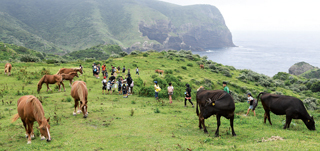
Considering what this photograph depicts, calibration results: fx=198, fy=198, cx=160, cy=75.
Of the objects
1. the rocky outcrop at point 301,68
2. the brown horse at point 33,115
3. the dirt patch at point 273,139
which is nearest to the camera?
the brown horse at point 33,115

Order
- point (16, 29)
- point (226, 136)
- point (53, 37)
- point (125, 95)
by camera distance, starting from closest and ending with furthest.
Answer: point (226, 136)
point (125, 95)
point (16, 29)
point (53, 37)

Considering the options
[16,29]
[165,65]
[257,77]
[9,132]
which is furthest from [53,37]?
[9,132]

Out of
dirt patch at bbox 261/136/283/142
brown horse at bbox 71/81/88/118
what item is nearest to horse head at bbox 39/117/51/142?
brown horse at bbox 71/81/88/118

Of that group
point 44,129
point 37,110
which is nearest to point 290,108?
point 44,129

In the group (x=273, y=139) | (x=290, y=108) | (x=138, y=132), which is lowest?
(x=138, y=132)

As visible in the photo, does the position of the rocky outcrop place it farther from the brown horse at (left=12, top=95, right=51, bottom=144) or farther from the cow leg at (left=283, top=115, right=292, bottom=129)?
the brown horse at (left=12, top=95, right=51, bottom=144)

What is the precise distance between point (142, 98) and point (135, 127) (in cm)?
977

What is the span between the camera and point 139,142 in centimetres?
940

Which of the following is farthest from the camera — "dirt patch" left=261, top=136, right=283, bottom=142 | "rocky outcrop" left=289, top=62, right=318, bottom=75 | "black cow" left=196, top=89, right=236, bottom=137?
"rocky outcrop" left=289, top=62, right=318, bottom=75

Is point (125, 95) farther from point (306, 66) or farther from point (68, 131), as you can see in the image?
point (306, 66)

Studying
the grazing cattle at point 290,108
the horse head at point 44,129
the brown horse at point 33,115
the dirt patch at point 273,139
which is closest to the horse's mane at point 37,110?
the brown horse at point 33,115

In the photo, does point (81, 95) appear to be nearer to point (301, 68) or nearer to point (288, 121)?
point (288, 121)

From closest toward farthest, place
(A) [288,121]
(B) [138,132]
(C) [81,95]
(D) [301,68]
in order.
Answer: (B) [138,132] → (A) [288,121] → (C) [81,95] → (D) [301,68]

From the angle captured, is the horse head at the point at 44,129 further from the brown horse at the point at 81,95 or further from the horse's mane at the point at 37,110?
the brown horse at the point at 81,95
